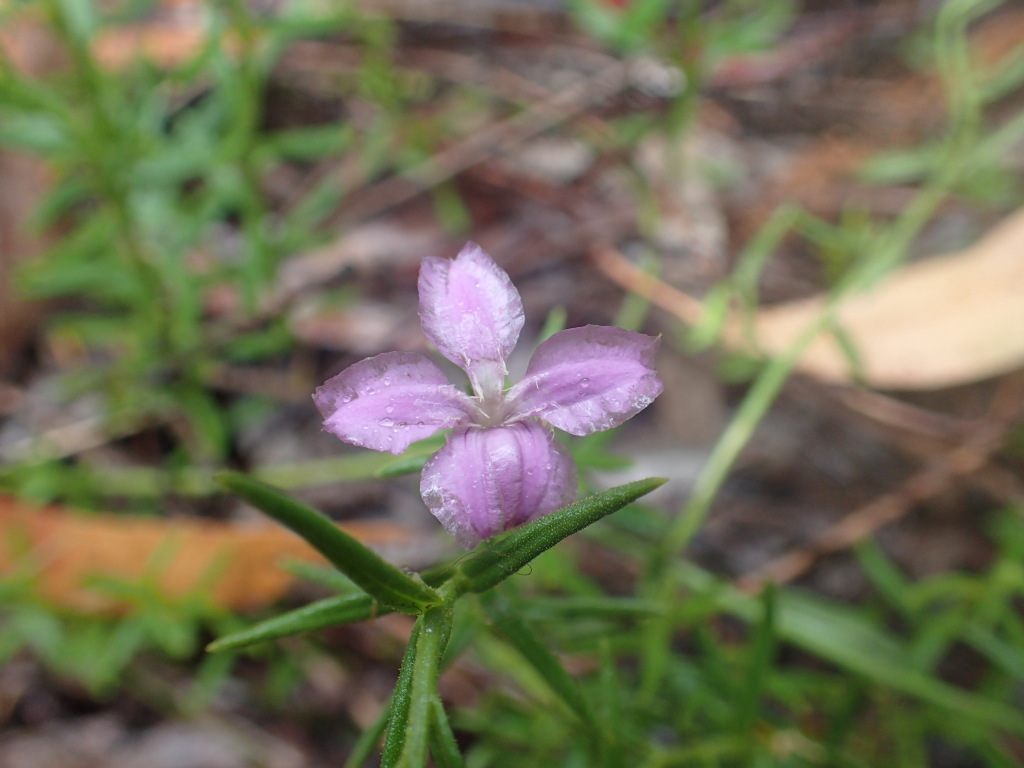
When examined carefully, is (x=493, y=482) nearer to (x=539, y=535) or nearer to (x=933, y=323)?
(x=539, y=535)

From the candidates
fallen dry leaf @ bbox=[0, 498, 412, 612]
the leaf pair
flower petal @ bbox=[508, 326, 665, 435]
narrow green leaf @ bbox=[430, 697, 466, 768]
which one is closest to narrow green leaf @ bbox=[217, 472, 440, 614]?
the leaf pair

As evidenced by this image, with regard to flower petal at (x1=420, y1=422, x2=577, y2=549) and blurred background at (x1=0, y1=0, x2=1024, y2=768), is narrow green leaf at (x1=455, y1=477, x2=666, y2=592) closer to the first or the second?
flower petal at (x1=420, y1=422, x2=577, y2=549)

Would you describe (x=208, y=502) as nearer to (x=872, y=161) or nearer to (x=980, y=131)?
(x=872, y=161)

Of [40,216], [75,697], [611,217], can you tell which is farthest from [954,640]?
[40,216]

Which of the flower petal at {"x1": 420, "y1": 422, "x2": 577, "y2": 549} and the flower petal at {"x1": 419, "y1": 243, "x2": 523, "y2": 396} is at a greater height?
the flower petal at {"x1": 419, "y1": 243, "x2": 523, "y2": 396}

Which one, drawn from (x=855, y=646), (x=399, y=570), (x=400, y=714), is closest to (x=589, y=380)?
(x=399, y=570)

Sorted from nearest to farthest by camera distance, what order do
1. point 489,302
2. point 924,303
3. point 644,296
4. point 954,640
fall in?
point 489,302
point 954,640
point 924,303
point 644,296
